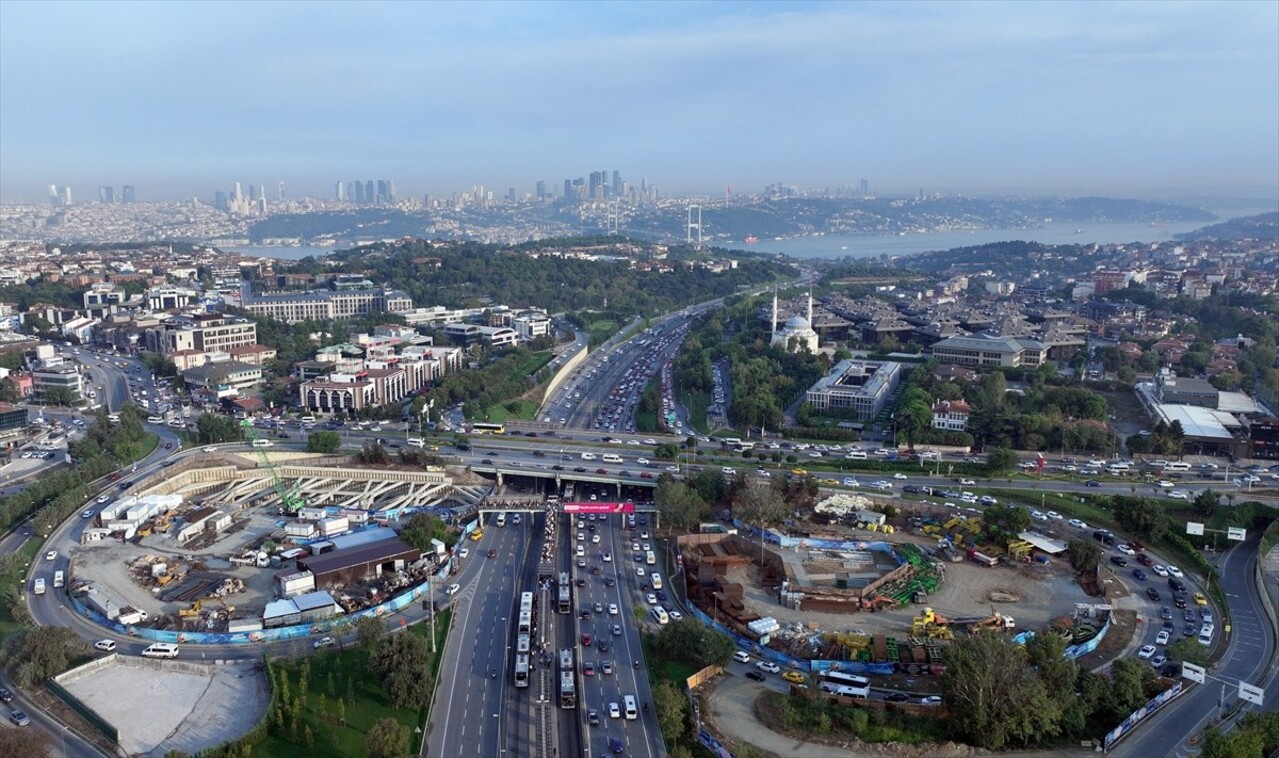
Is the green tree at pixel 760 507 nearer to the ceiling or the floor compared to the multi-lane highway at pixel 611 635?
nearer to the ceiling

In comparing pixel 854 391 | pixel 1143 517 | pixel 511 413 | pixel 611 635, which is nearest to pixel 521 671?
pixel 611 635

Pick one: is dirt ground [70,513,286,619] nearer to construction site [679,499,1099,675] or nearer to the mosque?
construction site [679,499,1099,675]

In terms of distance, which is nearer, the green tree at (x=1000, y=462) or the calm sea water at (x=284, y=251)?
the green tree at (x=1000, y=462)

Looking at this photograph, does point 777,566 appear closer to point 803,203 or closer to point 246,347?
point 246,347

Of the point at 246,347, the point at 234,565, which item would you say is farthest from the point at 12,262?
the point at 234,565

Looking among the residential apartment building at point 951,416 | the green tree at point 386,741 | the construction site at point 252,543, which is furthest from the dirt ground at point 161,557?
the residential apartment building at point 951,416

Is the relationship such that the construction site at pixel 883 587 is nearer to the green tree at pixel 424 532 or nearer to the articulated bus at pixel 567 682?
the articulated bus at pixel 567 682
